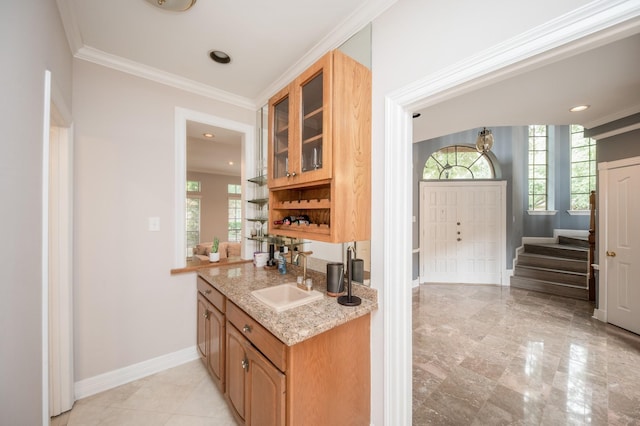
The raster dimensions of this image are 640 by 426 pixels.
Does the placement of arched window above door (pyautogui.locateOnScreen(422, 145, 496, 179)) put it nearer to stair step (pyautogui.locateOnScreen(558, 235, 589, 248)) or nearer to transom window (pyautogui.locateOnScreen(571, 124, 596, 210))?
stair step (pyautogui.locateOnScreen(558, 235, 589, 248))

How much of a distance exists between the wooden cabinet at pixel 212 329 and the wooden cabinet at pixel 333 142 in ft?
2.69

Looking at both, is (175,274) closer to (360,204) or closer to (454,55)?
(360,204)

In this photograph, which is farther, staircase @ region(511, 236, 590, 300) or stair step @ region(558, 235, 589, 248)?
stair step @ region(558, 235, 589, 248)

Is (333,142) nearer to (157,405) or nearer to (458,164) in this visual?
(157,405)

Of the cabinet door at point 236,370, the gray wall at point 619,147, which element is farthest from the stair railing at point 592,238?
the cabinet door at point 236,370

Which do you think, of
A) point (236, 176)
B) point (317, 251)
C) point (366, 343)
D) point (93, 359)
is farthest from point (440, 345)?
point (236, 176)

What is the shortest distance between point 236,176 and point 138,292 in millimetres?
6190

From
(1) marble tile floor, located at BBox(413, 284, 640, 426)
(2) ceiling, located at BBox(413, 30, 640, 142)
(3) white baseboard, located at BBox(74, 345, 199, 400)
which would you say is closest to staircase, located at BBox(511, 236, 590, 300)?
(1) marble tile floor, located at BBox(413, 284, 640, 426)

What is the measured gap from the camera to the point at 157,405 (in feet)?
5.77

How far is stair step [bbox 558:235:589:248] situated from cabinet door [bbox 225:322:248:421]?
23.2ft

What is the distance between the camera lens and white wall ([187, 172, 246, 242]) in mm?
7360

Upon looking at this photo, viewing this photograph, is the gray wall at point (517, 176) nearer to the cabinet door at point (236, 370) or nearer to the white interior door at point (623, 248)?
the white interior door at point (623, 248)

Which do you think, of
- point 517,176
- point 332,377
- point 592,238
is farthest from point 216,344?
point 517,176

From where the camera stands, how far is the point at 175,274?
7.32ft
